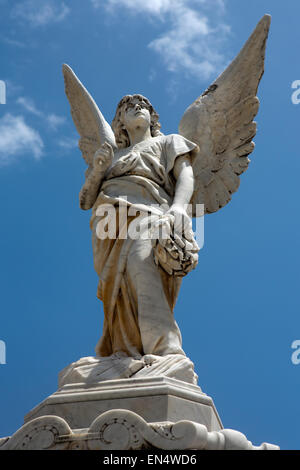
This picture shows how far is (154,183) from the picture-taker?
26.3 feet

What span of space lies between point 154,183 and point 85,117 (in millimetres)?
1890

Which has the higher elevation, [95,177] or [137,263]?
[95,177]

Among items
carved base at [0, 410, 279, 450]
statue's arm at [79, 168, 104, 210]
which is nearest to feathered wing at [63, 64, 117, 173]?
statue's arm at [79, 168, 104, 210]

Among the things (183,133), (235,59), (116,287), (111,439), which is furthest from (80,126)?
(111,439)

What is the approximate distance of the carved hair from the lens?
8594 mm

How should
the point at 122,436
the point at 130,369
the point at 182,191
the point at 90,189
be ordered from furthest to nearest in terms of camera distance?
1. the point at 90,189
2. the point at 182,191
3. the point at 130,369
4. the point at 122,436

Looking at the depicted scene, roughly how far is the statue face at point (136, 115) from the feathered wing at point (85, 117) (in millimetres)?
584

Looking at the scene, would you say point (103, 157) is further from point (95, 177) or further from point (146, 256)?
point (146, 256)

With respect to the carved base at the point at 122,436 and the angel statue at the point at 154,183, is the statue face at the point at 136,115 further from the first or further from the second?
the carved base at the point at 122,436

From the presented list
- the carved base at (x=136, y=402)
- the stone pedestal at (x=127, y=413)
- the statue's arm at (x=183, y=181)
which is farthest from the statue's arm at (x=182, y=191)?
the carved base at (x=136, y=402)

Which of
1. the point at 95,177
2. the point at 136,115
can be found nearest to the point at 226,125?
the point at 136,115

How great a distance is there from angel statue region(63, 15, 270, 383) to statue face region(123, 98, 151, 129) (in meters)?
0.01

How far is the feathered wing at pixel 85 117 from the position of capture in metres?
9.23
